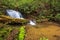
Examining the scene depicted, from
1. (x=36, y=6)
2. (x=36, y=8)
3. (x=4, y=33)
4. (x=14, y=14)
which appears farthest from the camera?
(x=36, y=6)

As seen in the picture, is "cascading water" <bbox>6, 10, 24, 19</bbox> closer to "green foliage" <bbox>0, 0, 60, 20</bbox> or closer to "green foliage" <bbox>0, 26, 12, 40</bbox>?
"green foliage" <bbox>0, 0, 60, 20</bbox>

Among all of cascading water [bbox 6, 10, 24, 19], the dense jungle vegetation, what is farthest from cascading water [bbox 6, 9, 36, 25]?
the dense jungle vegetation

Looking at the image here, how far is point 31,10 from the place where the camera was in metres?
19.8

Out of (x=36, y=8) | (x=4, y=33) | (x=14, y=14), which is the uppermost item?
(x=4, y=33)

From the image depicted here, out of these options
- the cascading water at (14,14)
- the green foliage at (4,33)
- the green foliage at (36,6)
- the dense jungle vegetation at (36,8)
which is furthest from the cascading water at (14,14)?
the green foliage at (4,33)

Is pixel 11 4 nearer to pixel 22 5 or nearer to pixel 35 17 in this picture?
pixel 22 5

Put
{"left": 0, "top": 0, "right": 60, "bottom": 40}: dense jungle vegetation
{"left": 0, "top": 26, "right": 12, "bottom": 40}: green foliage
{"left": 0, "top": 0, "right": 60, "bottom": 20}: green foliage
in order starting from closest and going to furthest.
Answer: {"left": 0, "top": 26, "right": 12, "bottom": 40}: green foliage → {"left": 0, "top": 0, "right": 60, "bottom": 40}: dense jungle vegetation → {"left": 0, "top": 0, "right": 60, "bottom": 20}: green foliage

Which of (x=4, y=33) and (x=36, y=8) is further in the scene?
(x=36, y=8)

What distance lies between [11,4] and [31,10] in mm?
2149

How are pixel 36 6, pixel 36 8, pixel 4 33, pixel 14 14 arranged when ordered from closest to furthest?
pixel 4 33
pixel 14 14
pixel 36 8
pixel 36 6

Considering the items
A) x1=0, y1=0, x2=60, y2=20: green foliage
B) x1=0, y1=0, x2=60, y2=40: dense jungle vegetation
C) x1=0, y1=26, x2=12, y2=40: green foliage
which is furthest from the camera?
x1=0, y1=0, x2=60, y2=20: green foliage

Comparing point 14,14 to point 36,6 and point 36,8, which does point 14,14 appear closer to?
point 36,8

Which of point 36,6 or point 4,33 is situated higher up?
point 4,33

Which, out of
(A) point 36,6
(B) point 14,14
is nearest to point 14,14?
(B) point 14,14
